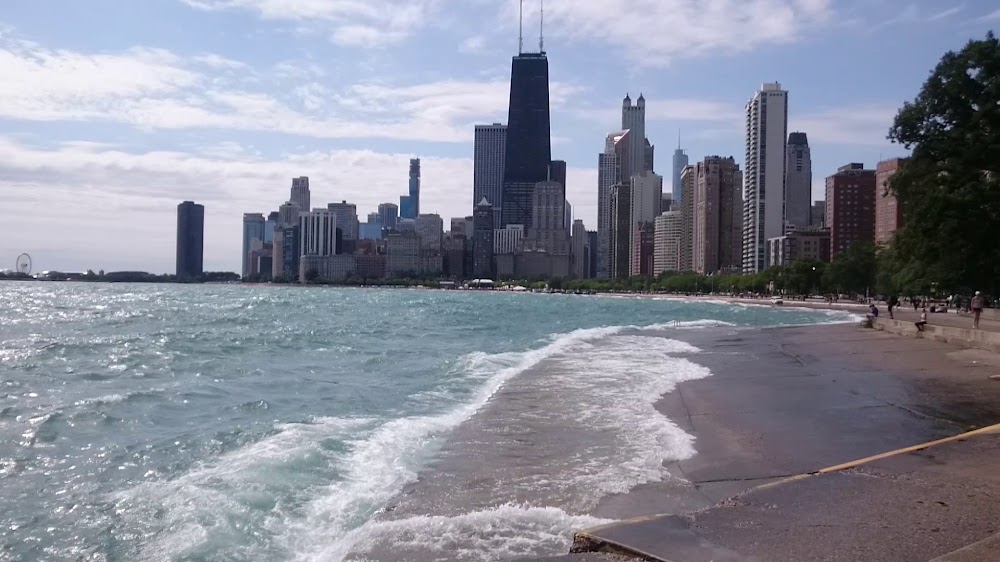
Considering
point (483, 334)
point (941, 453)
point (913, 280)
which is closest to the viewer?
point (941, 453)

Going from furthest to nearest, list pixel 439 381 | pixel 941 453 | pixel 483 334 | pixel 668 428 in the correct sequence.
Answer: pixel 483 334
pixel 439 381
pixel 668 428
pixel 941 453

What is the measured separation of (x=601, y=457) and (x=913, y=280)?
24792 mm

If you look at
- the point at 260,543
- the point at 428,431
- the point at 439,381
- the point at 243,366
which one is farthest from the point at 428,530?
the point at 243,366

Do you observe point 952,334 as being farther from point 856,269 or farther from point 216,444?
point 856,269

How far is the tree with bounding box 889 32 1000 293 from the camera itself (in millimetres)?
24000

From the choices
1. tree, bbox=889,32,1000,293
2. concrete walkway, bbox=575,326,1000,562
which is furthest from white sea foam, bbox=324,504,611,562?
tree, bbox=889,32,1000,293

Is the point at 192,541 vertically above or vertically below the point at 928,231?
below

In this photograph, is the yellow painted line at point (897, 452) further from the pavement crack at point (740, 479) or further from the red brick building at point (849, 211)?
the red brick building at point (849, 211)

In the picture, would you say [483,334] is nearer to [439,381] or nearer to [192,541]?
[439,381]

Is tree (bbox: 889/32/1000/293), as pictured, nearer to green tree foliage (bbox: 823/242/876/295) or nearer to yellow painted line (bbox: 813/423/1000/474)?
yellow painted line (bbox: 813/423/1000/474)

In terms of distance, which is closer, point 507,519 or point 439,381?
point 507,519

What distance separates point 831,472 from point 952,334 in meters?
24.4

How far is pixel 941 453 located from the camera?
8969 mm

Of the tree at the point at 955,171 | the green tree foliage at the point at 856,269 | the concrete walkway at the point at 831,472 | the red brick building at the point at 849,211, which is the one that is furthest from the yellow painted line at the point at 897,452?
the red brick building at the point at 849,211
